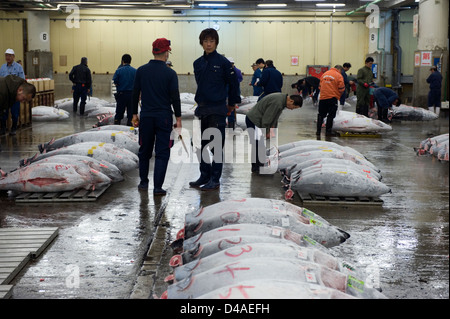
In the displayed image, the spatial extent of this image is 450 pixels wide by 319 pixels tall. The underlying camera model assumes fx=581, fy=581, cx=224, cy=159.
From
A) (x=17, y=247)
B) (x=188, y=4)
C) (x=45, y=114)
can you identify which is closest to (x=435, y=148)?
(x=17, y=247)

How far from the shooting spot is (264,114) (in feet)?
25.9

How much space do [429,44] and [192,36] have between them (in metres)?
11.9

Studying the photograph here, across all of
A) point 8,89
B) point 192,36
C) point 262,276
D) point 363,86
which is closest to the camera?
point 262,276

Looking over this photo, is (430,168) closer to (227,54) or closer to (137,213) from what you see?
(137,213)

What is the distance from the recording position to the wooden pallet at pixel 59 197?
6.50 meters

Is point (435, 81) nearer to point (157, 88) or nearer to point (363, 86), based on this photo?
point (363, 86)

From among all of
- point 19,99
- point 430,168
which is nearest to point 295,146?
point 430,168

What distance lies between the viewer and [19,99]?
5715mm

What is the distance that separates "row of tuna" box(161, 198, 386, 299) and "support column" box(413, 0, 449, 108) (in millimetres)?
16675

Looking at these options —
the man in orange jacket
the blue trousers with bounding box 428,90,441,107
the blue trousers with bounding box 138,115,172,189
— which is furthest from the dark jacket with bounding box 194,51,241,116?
the blue trousers with bounding box 428,90,441,107

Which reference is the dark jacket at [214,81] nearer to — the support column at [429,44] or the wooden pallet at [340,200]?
the wooden pallet at [340,200]

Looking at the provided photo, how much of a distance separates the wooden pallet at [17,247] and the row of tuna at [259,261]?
46.8 inches

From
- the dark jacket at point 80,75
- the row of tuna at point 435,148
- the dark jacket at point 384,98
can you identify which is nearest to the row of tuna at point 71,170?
the row of tuna at point 435,148
